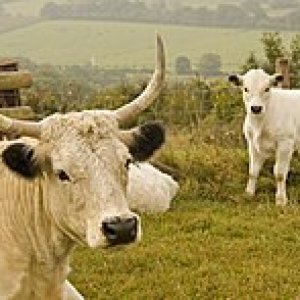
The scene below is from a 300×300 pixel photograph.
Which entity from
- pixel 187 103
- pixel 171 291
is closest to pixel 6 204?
pixel 171 291

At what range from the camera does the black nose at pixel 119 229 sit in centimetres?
432

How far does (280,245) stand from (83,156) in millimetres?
4165

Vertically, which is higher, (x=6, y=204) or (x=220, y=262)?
(x=6, y=204)

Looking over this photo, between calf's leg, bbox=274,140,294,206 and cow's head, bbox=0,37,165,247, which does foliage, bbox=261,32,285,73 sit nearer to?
calf's leg, bbox=274,140,294,206

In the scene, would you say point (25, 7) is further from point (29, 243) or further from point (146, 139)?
point (146, 139)

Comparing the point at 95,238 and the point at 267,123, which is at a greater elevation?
the point at 95,238

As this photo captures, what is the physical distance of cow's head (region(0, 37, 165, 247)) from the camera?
14.6 feet

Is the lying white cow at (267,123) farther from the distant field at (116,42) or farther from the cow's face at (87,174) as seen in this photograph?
the distant field at (116,42)

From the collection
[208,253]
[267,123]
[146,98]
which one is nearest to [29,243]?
Answer: [146,98]

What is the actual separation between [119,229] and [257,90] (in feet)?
24.0

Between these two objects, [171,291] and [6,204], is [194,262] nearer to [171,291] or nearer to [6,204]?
[171,291]

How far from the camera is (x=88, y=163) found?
14.9 feet

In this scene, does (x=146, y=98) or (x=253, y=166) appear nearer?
(x=146, y=98)

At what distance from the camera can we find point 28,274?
5.15 metres
